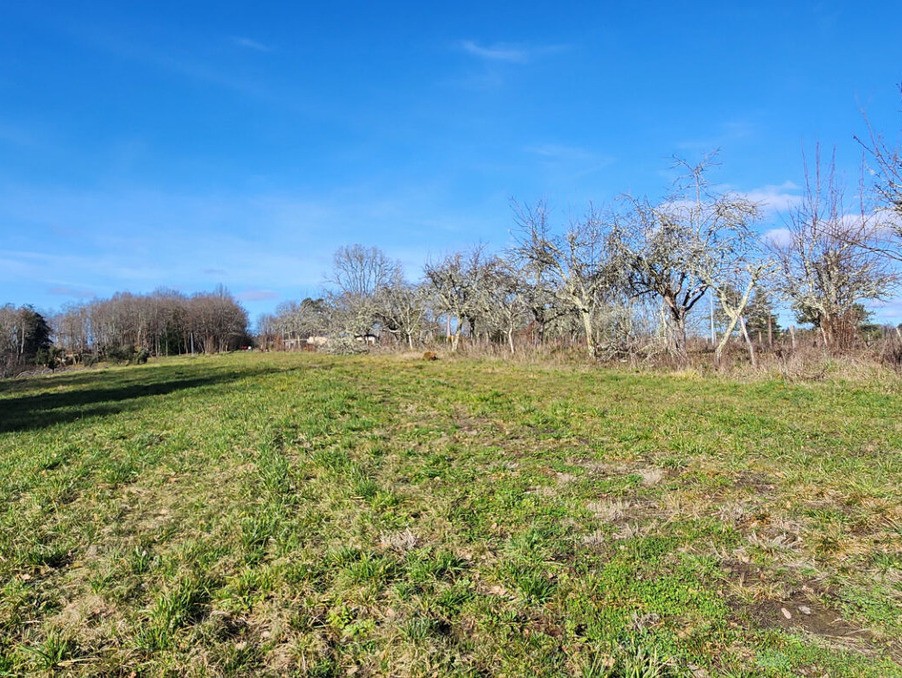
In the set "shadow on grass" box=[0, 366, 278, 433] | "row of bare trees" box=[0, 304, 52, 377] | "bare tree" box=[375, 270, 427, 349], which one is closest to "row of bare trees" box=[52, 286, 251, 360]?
"row of bare trees" box=[0, 304, 52, 377]

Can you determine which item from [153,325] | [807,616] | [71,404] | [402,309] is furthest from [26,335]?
[807,616]

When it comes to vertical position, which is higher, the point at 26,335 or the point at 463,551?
the point at 26,335

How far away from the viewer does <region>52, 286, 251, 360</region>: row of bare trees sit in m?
67.3

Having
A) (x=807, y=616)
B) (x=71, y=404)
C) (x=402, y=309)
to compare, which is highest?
(x=402, y=309)

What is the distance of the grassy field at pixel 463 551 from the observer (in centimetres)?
231

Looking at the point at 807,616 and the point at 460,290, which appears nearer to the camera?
the point at 807,616

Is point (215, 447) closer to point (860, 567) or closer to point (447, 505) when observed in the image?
point (447, 505)

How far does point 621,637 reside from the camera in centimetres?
233

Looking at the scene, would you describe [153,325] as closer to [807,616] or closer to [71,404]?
[71,404]

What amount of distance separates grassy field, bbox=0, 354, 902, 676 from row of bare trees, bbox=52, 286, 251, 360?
216ft

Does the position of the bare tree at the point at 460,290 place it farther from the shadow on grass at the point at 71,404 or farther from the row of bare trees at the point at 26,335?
the row of bare trees at the point at 26,335

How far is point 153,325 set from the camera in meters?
72.1

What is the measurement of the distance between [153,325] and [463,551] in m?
82.5

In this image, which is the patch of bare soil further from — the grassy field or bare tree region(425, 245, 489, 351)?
bare tree region(425, 245, 489, 351)
